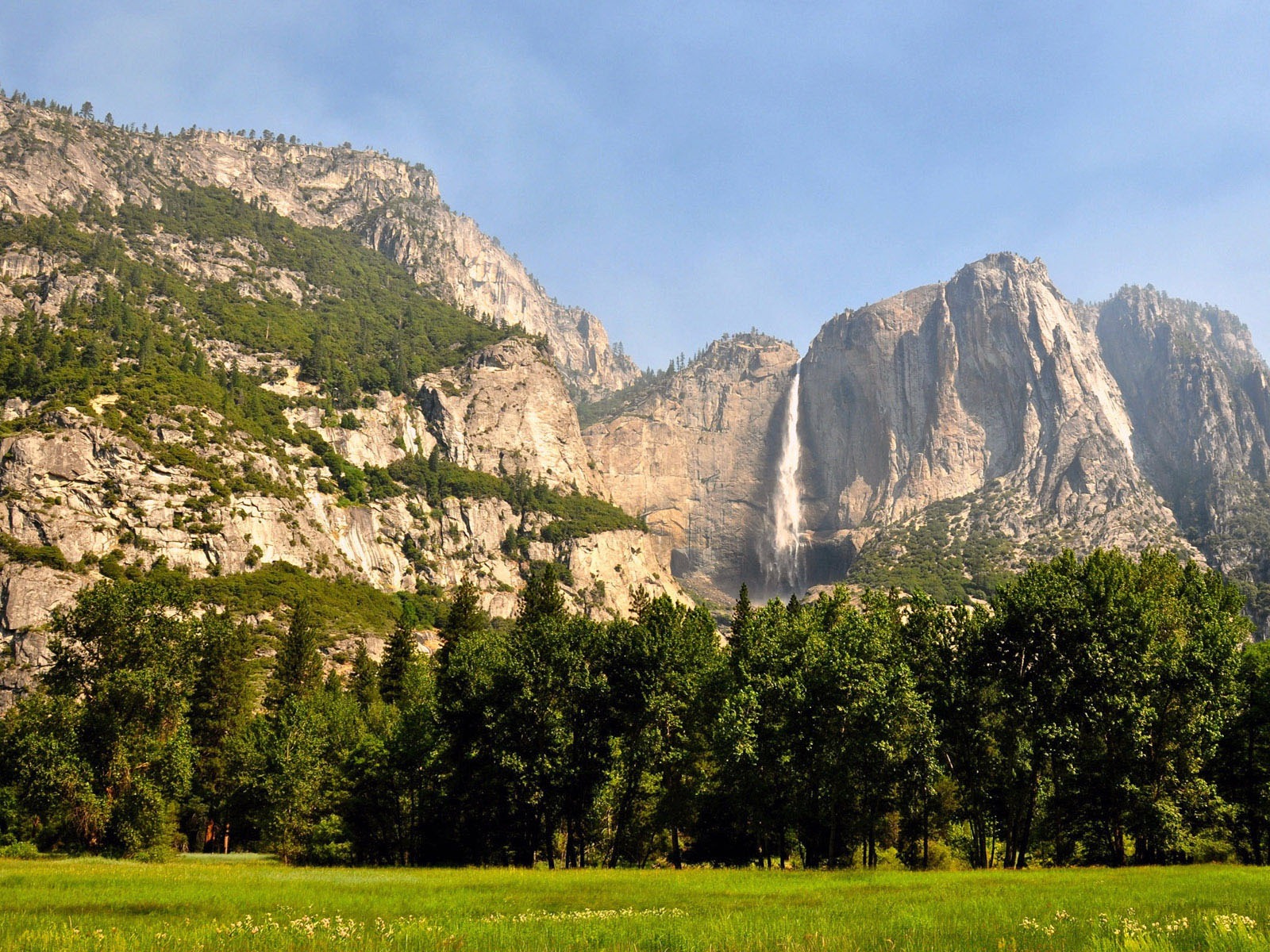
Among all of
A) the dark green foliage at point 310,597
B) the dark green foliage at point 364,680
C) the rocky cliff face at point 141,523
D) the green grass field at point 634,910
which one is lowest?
the green grass field at point 634,910

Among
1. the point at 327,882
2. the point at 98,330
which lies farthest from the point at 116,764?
the point at 98,330

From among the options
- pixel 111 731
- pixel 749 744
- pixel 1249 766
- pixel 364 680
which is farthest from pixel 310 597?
pixel 1249 766

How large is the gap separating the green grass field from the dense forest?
8389 mm

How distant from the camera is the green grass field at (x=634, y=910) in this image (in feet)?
43.5

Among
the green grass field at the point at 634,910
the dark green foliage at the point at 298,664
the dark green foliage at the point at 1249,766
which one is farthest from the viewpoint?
the dark green foliage at the point at 298,664

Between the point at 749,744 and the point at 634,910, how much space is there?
23.7m

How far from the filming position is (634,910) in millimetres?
20922

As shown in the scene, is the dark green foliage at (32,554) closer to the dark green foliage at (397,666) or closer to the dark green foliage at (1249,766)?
the dark green foliage at (397,666)

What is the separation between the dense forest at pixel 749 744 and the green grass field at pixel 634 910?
27.5ft

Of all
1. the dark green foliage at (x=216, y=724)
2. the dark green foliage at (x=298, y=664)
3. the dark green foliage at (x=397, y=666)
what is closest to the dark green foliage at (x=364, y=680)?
the dark green foliage at (x=397, y=666)

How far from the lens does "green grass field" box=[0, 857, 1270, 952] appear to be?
13.3 metres

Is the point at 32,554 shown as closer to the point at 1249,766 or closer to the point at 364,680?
the point at 364,680

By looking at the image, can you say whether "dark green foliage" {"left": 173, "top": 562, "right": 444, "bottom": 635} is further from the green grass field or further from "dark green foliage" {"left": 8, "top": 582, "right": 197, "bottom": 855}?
the green grass field

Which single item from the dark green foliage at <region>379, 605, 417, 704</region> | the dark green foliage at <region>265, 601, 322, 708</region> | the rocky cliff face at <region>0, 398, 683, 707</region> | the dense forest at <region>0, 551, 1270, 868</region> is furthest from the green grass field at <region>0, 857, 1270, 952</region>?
the rocky cliff face at <region>0, 398, 683, 707</region>
